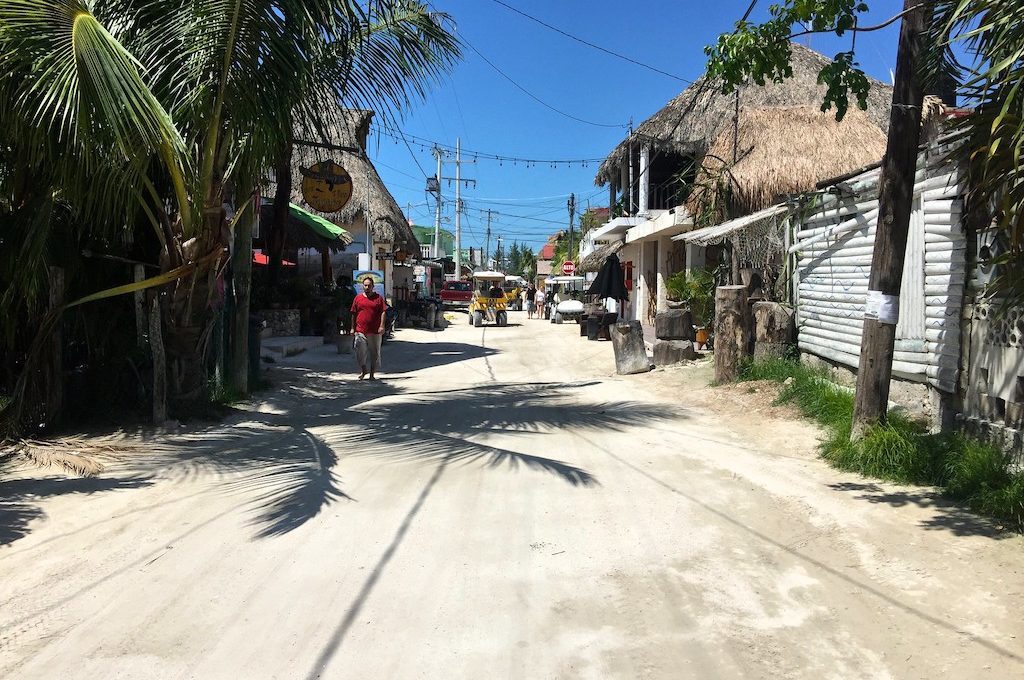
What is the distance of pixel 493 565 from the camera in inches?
158

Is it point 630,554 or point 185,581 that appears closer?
point 185,581

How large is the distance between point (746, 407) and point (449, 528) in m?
5.32

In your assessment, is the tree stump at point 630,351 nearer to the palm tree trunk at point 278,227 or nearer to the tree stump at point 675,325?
the tree stump at point 675,325

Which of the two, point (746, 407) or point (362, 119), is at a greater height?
point (362, 119)

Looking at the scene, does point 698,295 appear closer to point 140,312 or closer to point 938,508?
point 938,508

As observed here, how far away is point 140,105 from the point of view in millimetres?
5488

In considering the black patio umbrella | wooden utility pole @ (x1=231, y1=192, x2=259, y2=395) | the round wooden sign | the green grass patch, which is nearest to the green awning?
the round wooden sign

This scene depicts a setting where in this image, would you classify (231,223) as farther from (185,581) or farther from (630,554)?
(630,554)

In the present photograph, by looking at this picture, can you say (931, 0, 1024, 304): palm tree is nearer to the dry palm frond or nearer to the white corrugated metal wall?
the white corrugated metal wall

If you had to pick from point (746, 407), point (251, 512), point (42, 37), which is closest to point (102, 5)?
point (42, 37)

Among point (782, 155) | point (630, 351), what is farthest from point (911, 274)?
point (782, 155)

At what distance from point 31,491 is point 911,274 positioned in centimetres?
764

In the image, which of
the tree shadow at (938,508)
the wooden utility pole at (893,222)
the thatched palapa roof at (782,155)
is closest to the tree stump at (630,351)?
the thatched palapa roof at (782,155)

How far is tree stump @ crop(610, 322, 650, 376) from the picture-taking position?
1245cm
